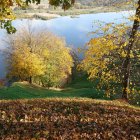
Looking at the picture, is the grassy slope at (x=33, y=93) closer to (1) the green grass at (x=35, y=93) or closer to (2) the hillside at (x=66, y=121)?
(1) the green grass at (x=35, y=93)

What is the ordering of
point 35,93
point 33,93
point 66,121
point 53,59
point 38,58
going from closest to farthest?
point 66,121 < point 33,93 < point 35,93 < point 38,58 < point 53,59

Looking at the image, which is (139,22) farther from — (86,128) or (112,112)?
(86,128)

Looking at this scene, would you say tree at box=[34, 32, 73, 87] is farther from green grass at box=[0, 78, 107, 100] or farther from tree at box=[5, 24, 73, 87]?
green grass at box=[0, 78, 107, 100]

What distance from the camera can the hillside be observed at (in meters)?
10.6

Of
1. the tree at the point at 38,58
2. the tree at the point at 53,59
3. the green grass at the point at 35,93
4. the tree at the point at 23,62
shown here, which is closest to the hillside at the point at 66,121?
the green grass at the point at 35,93

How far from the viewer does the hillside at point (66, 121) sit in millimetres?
10578

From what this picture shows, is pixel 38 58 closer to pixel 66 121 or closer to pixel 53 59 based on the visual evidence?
pixel 53 59

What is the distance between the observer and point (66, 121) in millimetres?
11844

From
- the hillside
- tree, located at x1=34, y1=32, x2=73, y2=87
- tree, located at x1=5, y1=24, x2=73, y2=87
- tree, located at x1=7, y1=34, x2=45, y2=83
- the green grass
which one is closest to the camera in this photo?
the hillside


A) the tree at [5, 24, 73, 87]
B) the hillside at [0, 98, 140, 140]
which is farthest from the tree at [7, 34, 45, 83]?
the hillside at [0, 98, 140, 140]

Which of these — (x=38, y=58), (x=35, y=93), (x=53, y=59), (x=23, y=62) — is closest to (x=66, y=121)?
(x=35, y=93)

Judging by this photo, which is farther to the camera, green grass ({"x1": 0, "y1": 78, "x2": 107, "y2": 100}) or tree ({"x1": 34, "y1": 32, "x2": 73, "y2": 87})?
tree ({"x1": 34, "y1": 32, "x2": 73, "y2": 87})

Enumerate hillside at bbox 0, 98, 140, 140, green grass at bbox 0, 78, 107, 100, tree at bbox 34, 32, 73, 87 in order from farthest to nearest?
tree at bbox 34, 32, 73, 87, green grass at bbox 0, 78, 107, 100, hillside at bbox 0, 98, 140, 140

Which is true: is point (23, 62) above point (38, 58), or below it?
below
